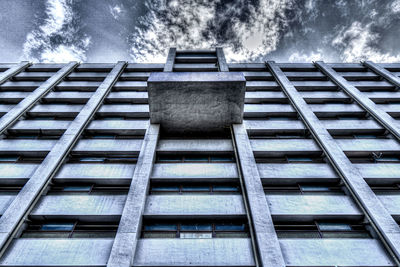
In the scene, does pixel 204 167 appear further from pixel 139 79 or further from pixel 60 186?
pixel 139 79

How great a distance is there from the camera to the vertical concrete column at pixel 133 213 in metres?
7.11

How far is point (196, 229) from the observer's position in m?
8.87

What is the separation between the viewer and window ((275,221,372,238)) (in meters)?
8.70

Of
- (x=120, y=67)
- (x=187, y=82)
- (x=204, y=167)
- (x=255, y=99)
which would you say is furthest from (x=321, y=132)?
(x=120, y=67)

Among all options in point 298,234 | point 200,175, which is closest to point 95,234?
point 200,175

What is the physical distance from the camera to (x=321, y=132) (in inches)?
508

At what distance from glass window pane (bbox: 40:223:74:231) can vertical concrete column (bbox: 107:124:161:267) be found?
2.52m

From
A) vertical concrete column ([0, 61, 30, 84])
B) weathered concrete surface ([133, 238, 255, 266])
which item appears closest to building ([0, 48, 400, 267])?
weathered concrete surface ([133, 238, 255, 266])

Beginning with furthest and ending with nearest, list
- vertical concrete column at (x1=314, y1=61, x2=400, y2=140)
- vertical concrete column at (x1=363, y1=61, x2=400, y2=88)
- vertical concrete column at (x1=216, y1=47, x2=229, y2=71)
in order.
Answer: vertical concrete column at (x1=216, y1=47, x2=229, y2=71), vertical concrete column at (x1=363, y1=61, x2=400, y2=88), vertical concrete column at (x1=314, y1=61, x2=400, y2=140)

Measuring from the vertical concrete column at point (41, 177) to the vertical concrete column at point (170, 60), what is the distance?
6184 millimetres

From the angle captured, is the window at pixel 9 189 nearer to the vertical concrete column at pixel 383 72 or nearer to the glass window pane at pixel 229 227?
the glass window pane at pixel 229 227

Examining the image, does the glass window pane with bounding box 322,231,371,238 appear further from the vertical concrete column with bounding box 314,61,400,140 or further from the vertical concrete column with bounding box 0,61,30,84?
the vertical concrete column with bounding box 0,61,30,84

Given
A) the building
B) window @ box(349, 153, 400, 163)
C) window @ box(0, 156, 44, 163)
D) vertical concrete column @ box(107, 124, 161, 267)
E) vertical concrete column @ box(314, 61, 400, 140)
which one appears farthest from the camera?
vertical concrete column @ box(314, 61, 400, 140)

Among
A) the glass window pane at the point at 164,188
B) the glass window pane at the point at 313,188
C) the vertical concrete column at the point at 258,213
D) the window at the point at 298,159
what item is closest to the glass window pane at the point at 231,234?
the vertical concrete column at the point at 258,213
